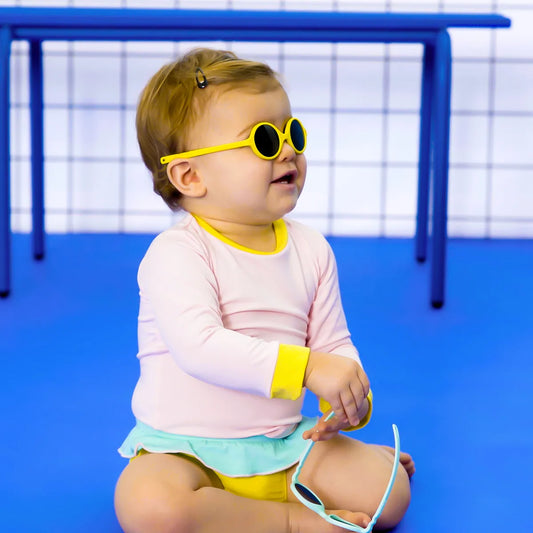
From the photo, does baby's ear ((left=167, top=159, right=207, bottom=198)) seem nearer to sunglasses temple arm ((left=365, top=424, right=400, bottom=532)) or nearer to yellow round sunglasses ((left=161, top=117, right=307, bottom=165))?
yellow round sunglasses ((left=161, top=117, right=307, bottom=165))

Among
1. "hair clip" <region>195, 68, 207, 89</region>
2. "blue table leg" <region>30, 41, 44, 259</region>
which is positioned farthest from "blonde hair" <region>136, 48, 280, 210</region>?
"blue table leg" <region>30, 41, 44, 259</region>

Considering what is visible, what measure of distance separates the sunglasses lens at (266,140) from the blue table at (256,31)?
908mm

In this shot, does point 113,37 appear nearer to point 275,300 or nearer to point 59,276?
point 59,276

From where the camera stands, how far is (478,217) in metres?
2.54

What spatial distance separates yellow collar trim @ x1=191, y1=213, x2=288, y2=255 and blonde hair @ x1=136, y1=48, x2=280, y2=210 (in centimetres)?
6

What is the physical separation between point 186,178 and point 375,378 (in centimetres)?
60

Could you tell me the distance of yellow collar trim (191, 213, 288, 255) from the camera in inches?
34.7

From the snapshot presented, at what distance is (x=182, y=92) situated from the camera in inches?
34.3

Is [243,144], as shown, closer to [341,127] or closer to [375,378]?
[375,378]

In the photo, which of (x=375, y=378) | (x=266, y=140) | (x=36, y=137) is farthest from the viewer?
(x=36, y=137)

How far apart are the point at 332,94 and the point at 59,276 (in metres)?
1.03

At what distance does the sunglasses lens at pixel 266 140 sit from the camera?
0.85m

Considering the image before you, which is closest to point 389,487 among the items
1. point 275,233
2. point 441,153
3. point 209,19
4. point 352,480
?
point 352,480

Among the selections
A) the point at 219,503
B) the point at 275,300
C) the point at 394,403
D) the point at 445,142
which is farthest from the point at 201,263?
the point at 445,142
